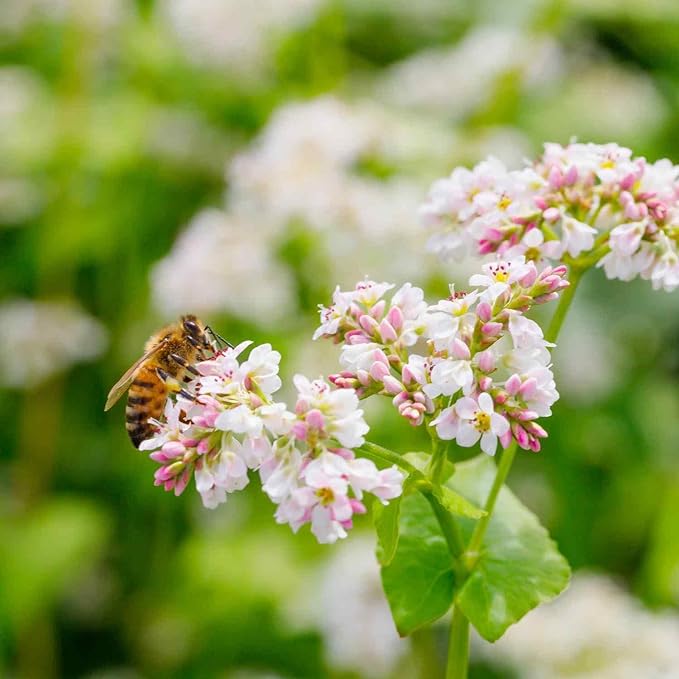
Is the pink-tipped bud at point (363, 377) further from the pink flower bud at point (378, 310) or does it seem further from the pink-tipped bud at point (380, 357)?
the pink flower bud at point (378, 310)

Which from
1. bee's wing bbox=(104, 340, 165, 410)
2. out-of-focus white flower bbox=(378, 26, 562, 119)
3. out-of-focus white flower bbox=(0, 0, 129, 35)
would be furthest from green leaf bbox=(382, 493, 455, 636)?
out-of-focus white flower bbox=(0, 0, 129, 35)

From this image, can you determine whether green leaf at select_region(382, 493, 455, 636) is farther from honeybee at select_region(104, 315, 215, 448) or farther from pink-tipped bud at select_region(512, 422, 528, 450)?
honeybee at select_region(104, 315, 215, 448)

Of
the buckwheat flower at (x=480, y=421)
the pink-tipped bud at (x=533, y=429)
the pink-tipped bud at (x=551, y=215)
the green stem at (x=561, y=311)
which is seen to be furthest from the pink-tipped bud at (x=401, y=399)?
the pink-tipped bud at (x=551, y=215)

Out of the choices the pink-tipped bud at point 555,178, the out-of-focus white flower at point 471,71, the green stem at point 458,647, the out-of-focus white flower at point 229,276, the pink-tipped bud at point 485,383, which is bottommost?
the out-of-focus white flower at point 229,276

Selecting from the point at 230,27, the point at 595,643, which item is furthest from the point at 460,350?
the point at 230,27

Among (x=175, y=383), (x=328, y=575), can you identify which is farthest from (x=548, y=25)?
(x=175, y=383)

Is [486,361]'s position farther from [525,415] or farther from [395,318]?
[395,318]
